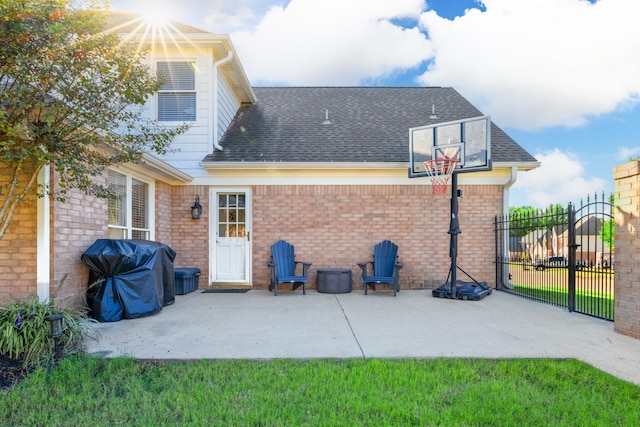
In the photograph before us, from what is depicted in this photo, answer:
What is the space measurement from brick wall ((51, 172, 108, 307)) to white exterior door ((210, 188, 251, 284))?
2827mm

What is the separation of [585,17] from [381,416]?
29.2 feet

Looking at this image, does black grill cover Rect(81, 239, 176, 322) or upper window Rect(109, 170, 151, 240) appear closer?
black grill cover Rect(81, 239, 176, 322)

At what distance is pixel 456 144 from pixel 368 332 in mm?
4208

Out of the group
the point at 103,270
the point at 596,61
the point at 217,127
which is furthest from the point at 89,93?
the point at 596,61

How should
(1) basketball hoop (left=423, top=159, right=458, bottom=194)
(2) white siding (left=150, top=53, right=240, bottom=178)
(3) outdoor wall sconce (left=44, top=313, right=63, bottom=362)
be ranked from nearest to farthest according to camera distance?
1. (3) outdoor wall sconce (left=44, top=313, right=63, bottom=362)
2. (1) basketball hoop (left=423, top=159, right=458, bottom=194)
3. (2) white siding (left=150, top=53, right=240, bottom=178)

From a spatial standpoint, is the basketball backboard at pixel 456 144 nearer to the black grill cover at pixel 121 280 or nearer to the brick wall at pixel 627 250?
the brick wall at pixel 627 250

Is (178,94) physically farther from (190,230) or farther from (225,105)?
(190,230)

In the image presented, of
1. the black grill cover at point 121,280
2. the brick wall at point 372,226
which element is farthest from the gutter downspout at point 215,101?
the black grill cover at point 121,280

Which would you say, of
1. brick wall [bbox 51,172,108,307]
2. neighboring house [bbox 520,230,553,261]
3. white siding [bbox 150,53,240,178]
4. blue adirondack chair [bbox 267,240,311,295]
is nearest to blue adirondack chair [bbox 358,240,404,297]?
blue adirondack chair [bbox 267,240,311,295]

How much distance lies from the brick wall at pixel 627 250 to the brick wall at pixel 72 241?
6.51 m

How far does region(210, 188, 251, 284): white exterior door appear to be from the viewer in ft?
27.7

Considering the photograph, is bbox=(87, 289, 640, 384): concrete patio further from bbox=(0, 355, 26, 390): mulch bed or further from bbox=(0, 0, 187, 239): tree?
bbox=(0, 0, 187, 239): tree

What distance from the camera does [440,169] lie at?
7.47 metres

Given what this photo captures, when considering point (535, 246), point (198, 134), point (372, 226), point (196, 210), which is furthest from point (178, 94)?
point (535, 246)
